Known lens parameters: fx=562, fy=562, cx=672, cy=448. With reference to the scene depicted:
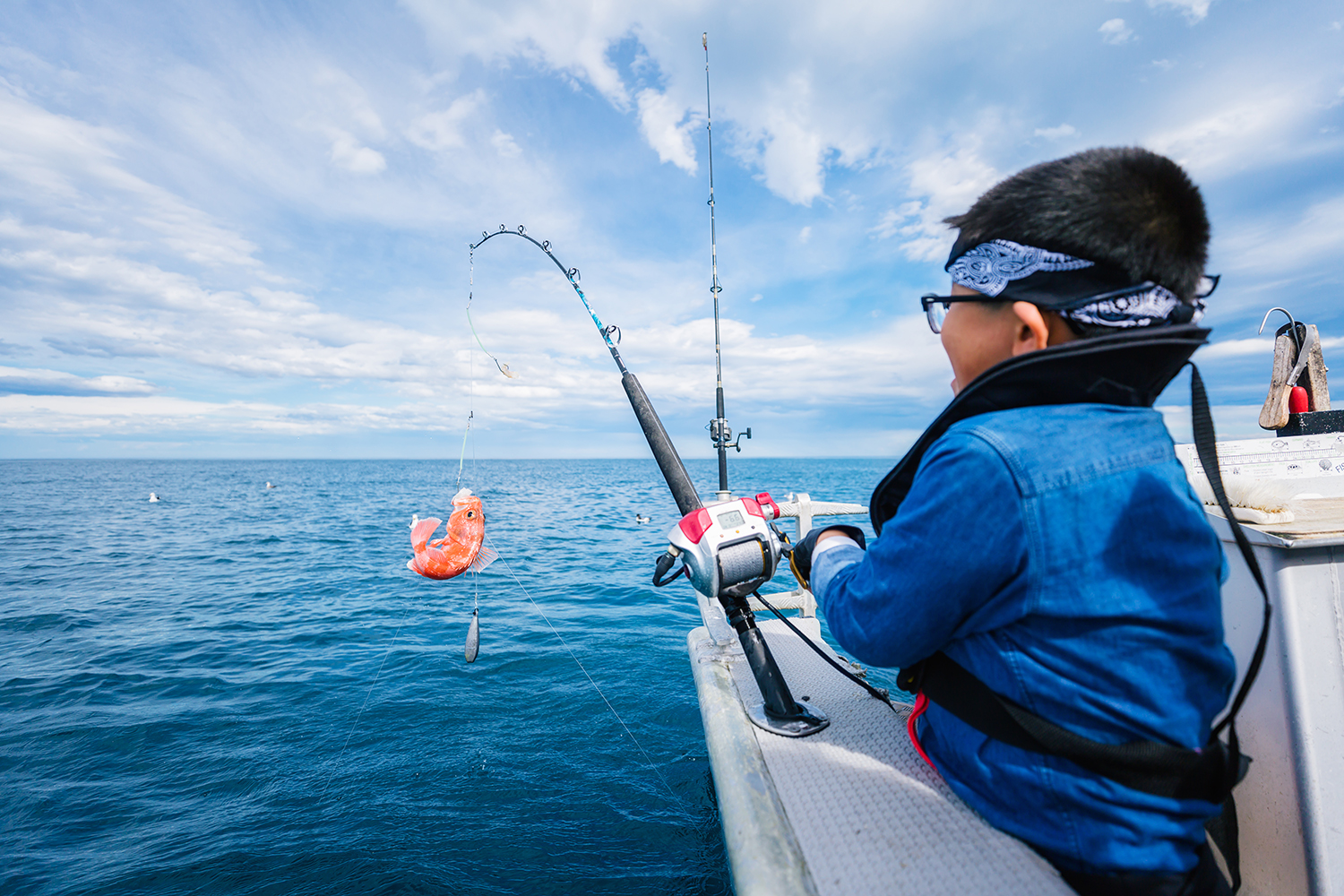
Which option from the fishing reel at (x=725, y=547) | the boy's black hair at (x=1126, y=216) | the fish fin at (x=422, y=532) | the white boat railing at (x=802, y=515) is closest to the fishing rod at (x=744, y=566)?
the fishing reel at (x=725, y=547)

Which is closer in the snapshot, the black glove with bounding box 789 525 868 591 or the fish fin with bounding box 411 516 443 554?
the black glove with bounding box 789 525 868 591

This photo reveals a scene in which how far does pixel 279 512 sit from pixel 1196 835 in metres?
33.5

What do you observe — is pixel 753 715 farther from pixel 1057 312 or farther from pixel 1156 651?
pixel 1057 312

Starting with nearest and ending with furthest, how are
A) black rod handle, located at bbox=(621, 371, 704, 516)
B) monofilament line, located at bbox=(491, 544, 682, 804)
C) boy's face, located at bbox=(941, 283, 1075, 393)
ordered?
1. boy's face, located at bbox=(941, 283, 1075, 393)
2. black rod handle, located at bbox=(621, 371, 704, 516)
3. monofilament line, located at bbox=(491, 544, 682, 804)

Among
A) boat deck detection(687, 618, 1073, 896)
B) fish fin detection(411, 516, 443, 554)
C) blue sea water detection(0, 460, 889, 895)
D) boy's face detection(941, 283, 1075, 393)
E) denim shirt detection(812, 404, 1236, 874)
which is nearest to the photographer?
denim shirt detection(812, 404, 1236, 874)

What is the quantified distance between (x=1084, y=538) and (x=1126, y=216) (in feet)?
2.18

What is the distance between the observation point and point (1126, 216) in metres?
1.15

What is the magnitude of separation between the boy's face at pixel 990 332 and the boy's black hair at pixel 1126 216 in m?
0.15

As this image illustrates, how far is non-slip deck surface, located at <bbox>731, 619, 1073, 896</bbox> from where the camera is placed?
136 cm

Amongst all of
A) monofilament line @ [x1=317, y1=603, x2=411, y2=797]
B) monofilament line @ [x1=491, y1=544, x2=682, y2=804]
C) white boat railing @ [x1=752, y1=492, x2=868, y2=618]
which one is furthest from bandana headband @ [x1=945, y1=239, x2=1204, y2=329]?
monofilament line @ [x1=317, y1=603, x2=411, y2=797]

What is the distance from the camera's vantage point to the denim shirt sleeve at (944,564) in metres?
1.09

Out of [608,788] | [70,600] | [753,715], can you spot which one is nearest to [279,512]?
[70,600]

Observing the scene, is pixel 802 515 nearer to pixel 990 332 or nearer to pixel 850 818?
pixel 850 818

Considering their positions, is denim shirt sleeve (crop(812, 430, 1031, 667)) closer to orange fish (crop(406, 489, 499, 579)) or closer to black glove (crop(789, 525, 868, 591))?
black glove (crop(789, 525, 868, 591))
